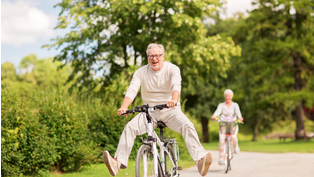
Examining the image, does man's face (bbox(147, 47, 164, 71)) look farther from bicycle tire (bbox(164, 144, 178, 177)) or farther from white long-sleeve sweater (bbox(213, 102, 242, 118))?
white long-sleeve sweater (bbox(213, 102, 242, 118))

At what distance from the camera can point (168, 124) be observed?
199 inches

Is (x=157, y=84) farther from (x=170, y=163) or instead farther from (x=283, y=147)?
(x=283, y=147)

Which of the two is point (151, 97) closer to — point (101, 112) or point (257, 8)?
point (101, 112)

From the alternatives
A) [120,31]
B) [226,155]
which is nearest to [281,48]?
[120,31]

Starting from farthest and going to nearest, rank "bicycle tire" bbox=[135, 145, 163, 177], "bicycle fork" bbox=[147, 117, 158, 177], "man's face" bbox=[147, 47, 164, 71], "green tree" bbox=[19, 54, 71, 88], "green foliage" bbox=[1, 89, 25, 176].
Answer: "green tree" bbox=[19, 54, 71, 88]
"green foliage" bbox=[1, 89, 25, 176]
"man's face" bbox=[147, 47, 164, 71]
"bicycle fork" bbox=[147, 117, 158, 177]
"bicycle tire" bbox=[135, 145, 163, 177]

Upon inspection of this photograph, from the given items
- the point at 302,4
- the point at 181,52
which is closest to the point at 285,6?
the point at 302,4

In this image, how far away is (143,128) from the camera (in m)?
4.81

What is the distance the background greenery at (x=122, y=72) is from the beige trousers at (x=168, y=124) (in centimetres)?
287

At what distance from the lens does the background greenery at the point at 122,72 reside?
24.5ft

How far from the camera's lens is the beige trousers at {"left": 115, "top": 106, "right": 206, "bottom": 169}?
4.66 meters

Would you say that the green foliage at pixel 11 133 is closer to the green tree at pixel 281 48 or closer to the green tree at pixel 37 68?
the green tree at pixel 281 48

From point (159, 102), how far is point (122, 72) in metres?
10.2

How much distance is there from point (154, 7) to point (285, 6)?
1434 cm

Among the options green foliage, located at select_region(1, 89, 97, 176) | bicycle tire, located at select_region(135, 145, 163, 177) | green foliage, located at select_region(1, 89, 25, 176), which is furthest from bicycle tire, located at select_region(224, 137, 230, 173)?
green foliage, located at select_region(1, 89, 25, 176)
